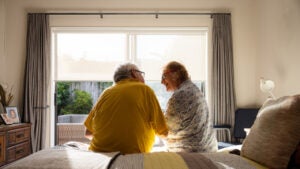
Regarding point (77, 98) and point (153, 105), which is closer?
point (153, 105)

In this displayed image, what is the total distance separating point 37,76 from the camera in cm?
408

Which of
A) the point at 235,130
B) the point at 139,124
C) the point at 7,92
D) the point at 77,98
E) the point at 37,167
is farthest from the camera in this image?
the point at 77,98

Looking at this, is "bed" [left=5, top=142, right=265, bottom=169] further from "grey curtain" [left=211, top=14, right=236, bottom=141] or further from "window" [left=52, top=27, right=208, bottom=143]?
"window" [left=52, top=27, right=208, bottom=143]

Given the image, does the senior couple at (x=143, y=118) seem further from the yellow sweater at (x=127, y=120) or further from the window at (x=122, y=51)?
the window at (x=122, y=51)

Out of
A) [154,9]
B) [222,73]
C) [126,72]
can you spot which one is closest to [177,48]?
[154,9]

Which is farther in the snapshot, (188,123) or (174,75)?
(174,75)

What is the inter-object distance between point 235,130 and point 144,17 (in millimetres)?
2021

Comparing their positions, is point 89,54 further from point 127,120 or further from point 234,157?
point 234,157

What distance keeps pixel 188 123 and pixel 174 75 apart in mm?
437

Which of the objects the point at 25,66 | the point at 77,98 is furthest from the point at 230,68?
the point at 77,98

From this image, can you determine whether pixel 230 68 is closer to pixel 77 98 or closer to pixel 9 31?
pixel 9 31

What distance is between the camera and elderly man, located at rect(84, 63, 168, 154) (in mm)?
1741

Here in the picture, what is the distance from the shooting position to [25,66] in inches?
163

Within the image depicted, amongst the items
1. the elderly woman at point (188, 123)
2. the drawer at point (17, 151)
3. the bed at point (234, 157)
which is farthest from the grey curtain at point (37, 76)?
the bed at point (234, 157)
